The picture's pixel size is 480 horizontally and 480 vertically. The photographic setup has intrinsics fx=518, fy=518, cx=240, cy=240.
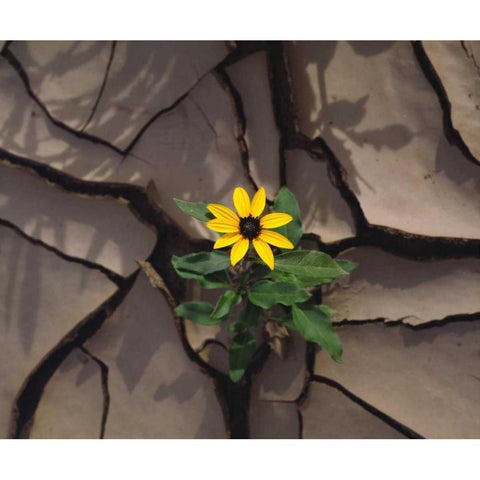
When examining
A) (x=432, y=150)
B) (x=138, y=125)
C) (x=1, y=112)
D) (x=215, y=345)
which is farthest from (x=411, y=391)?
(x=1, y=112)

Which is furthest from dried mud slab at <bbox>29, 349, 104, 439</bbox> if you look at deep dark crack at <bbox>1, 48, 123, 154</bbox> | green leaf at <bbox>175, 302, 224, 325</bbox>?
deep dark crack at <bbox>1, 48, 123, 154</bbox>

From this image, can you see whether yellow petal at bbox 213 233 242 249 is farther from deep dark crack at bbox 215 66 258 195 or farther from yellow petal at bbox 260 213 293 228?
deep dark crack at bbox 215 66 258 195

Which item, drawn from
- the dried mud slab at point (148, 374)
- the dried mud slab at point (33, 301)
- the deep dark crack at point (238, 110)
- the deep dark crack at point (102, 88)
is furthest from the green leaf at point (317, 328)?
the deep dark crack at point (102, 88)

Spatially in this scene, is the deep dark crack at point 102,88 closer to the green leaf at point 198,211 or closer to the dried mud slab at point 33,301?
the dried mud slab at point 33,301

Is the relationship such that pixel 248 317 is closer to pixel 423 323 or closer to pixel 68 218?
pixel 423 323

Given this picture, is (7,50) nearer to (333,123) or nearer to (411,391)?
(333,123)

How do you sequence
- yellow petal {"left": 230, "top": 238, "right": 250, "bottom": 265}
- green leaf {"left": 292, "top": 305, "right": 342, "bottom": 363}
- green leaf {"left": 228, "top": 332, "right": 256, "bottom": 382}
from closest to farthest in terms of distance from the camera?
yellow petal {"left": 230, "top": 238, "right": 250, "bottom": 265}
green leaf {"left": 292, "top": 305, "right": 342, "bottom": 363}
green leaf {"left": 228, "top": 332, "right": 256, "bottom": 382}

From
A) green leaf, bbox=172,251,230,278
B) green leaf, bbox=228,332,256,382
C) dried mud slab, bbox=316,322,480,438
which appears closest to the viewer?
green leaf, bbox=172,251,230,278
